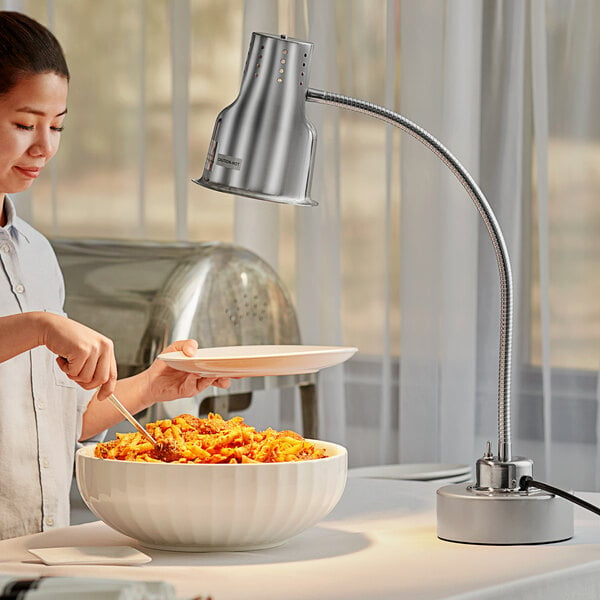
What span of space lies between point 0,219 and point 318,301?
149 cm

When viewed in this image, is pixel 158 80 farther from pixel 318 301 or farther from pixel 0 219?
pixel 0 219

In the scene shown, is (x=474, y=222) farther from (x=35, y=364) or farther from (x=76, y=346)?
(x=76, y=346)

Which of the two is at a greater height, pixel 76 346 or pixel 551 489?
pixel 76 346

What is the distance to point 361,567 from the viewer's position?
3.38 feet

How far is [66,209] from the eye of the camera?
10.5ft

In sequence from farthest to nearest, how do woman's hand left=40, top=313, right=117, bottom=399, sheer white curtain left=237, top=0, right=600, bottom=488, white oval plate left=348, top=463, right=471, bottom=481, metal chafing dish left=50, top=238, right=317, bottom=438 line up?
sheer white curtain left=237, top=0, right=600, bottom=488 → metal chafing dish left=50, top=238, right=317, bottom=438 → white oval plate left=348, top=463, right=471, bottom=481 → woman's hand left=40, top=313, right=117, bottom=399

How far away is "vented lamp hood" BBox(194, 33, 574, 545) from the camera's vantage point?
1171 mm

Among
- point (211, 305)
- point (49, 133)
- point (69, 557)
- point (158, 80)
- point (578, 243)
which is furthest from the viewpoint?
point (158, 80)

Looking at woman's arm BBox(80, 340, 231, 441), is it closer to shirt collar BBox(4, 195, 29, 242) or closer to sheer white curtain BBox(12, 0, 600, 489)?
shirt collar BBox(4, 195, 29, 242)

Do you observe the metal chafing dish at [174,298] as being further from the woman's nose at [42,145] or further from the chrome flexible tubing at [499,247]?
the chrome flexible tubing at [499,247]

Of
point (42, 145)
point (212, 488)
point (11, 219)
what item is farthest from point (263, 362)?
point (11, 219)

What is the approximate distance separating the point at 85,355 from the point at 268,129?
0.32 metres

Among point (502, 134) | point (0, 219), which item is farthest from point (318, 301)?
point (0, 219)

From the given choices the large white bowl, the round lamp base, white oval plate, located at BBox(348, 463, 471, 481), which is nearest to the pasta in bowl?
the large white bowl
